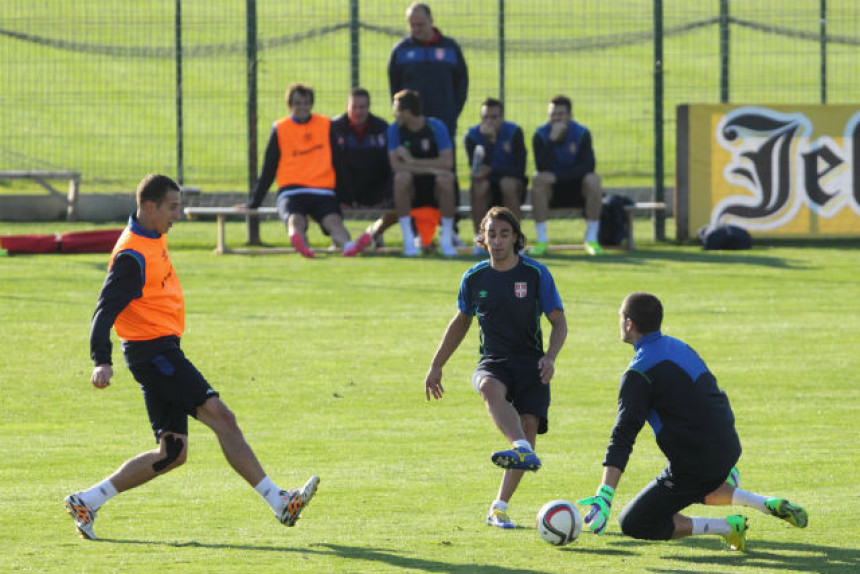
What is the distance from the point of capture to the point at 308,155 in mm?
18281

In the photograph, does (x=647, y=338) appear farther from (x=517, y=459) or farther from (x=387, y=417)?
(x=387, y=417)

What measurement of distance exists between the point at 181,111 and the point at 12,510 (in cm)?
1381

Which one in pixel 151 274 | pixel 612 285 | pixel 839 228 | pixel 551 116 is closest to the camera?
pixel 151 274

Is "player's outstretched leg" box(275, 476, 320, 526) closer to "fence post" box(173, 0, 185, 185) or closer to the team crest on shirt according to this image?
the team crest on shirt

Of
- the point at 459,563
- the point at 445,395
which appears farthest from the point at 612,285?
the point at 459,563

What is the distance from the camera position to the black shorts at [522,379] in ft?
25.8

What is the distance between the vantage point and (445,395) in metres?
11.2

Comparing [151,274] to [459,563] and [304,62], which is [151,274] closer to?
[459,563]

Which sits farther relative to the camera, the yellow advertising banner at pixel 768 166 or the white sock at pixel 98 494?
the yellow advertising banner at pixel 768 166

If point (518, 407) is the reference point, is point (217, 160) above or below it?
above

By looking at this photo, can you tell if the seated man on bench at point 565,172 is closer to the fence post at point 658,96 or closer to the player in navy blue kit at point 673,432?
the fence post at point 658,96

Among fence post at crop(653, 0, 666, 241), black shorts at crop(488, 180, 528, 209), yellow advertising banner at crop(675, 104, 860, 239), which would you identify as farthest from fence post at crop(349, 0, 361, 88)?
yellow advertising banner at crop(675, 104, 860, 239)

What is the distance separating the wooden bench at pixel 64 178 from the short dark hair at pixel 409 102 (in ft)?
20.6

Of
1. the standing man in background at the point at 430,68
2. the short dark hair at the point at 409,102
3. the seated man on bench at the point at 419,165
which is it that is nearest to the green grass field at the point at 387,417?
the seated man on bench at the point at 419,165
